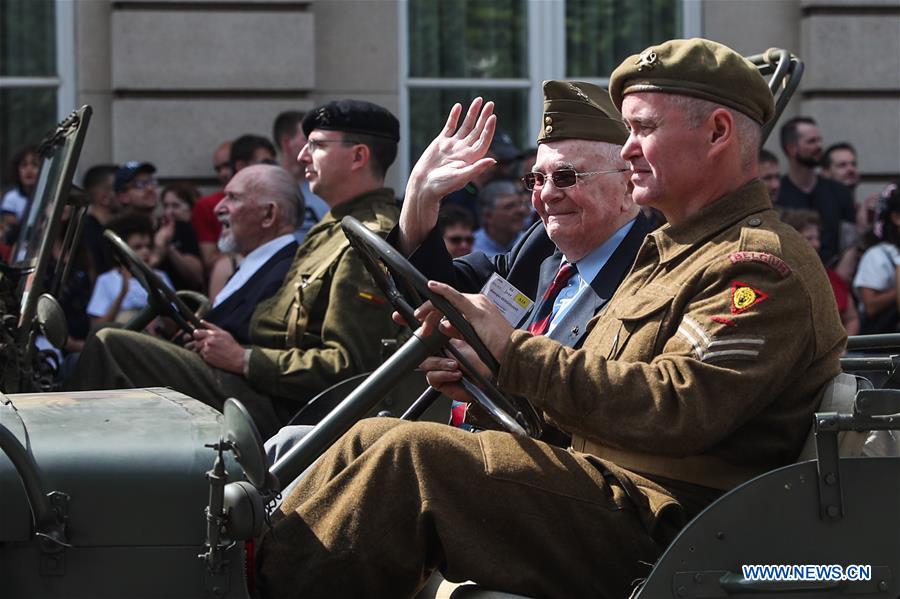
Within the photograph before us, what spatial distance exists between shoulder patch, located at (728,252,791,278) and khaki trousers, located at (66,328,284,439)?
2.45 meters

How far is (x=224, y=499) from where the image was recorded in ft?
8.47

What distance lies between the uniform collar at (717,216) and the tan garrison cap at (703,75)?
0.17m

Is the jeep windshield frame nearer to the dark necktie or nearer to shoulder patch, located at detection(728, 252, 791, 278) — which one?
the dark necktie

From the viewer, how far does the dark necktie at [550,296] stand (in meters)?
4.09

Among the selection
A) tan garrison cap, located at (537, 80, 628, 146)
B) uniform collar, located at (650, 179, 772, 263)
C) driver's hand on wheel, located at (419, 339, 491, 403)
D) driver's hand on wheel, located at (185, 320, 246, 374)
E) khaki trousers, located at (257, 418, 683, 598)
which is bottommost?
khaki trousers, located at (257, 418, 683, 598)

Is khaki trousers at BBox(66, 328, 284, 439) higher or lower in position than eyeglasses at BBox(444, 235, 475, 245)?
lower

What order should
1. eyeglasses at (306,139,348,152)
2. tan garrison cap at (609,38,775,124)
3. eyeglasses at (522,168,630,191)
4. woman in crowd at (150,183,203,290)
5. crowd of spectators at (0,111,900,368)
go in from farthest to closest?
1. woman in crowd at (150,183,203,290)
2. crowd of spectators at (0,111,900,368)
3. eyeglasses at (306,139,348,152)
4. eyeglasses at (522,168,630,191)
5. tan garrison cap at (609,38,775,124)

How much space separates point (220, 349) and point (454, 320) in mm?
2441

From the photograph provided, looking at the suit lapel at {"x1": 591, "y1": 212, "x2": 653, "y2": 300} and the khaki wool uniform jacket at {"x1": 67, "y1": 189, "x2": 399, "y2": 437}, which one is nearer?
the suit lapel at {"x1": 591, "y1": 212, "x2": 653, "y2": 300}

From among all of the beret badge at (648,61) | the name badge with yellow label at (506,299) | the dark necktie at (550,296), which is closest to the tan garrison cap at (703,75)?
the beret badge at (648,61)

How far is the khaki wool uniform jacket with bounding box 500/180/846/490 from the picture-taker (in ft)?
9.53

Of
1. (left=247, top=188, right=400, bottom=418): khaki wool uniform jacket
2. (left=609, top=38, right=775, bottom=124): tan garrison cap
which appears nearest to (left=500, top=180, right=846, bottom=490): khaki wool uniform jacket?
(left=609, top=38, right=775, bottom=124): tan garrison cap

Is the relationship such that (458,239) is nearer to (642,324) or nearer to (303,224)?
(303,224)

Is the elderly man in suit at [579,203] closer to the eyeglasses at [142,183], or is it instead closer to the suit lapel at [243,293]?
the suit lapel at [243,293]
